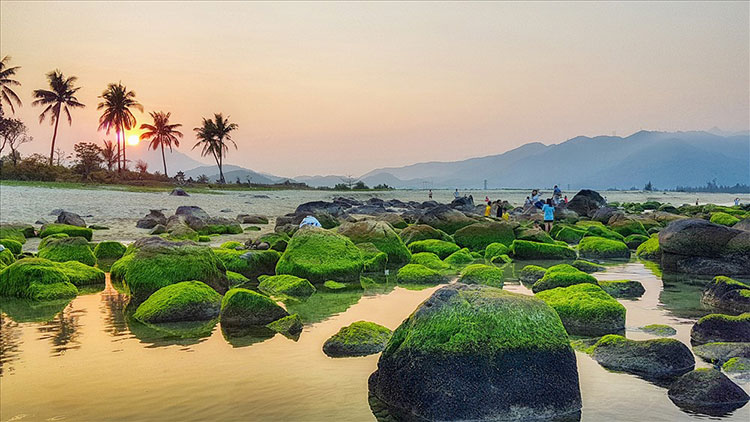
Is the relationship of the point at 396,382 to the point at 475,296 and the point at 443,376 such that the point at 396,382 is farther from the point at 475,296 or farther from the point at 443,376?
the point at 475,296

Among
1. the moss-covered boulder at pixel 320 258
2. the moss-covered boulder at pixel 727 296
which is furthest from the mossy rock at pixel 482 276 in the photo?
the moss-covered boulder at pixel 727 296

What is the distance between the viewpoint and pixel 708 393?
6457 mm

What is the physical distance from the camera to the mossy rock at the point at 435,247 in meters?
18.8

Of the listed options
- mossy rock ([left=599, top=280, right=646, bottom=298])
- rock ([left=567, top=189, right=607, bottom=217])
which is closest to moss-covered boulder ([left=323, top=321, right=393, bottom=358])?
mossy rock ([left=599, top=280, right=646, bottom=298])

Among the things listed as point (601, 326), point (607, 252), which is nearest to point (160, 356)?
point (601, 326)

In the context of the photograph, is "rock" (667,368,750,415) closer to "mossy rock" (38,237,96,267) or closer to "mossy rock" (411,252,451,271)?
"mossy rock" (411,252,451,271)

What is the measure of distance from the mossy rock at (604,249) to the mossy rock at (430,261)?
243 inches

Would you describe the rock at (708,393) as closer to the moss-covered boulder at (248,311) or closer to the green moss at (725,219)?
the moss-covered boulder at (248,311)

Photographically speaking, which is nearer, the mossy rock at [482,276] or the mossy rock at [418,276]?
the mossy rock at [482,276]

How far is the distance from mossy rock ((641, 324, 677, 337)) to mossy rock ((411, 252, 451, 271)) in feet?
24.1

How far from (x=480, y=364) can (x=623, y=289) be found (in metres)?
7.74

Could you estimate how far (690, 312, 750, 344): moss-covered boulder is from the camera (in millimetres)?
8531

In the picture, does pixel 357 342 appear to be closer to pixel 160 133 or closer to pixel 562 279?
pixel 562 279

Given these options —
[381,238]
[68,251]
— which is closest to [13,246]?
[68,251]
